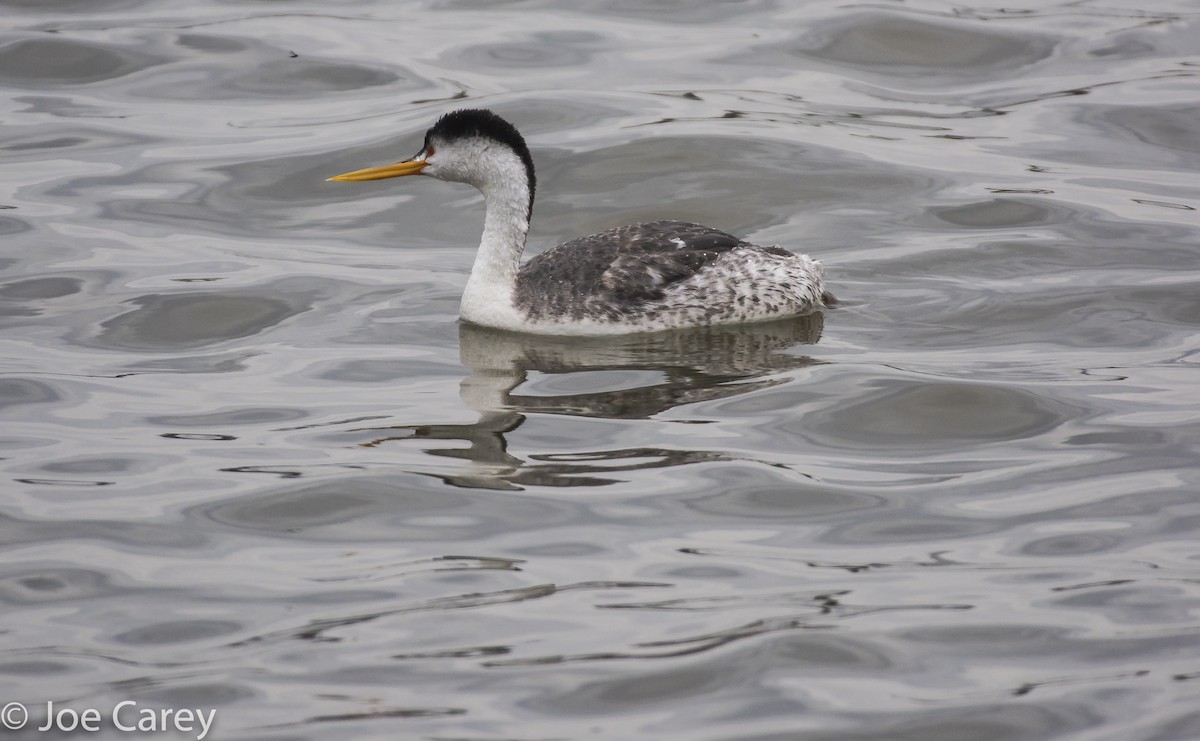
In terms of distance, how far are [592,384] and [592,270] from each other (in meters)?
1.25

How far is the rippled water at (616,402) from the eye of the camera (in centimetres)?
654

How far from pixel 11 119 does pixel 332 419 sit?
7802 mm

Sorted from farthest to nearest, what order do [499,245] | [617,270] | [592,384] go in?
[499,245], [617,270], [592,384]

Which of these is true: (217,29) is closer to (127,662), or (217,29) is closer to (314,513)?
(314,513)

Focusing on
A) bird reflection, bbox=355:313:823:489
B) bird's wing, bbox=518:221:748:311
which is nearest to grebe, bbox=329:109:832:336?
bird's wing, bbox=518:221:748:311

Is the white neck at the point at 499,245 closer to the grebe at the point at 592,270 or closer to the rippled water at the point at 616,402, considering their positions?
the grebe at the point at 592,270

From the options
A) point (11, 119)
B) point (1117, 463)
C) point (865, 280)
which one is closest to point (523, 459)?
point (1117, 463)

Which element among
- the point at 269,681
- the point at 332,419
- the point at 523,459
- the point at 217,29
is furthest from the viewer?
the point at 217,29

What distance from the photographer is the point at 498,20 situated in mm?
18094

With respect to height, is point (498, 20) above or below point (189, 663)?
above

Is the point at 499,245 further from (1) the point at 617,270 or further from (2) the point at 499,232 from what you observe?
(1) the point at 617,270

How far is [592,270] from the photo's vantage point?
10727 mm

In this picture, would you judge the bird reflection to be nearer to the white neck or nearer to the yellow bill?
the white neck

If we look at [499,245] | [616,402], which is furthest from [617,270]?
[616,402]
